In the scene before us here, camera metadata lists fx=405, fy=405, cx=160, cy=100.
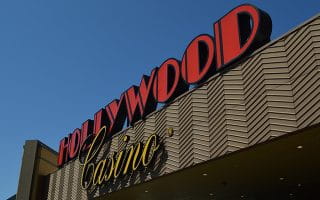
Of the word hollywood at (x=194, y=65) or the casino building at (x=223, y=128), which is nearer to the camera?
the casino building at (x=223, y=128)

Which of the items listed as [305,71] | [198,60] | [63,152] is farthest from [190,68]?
[63,152]

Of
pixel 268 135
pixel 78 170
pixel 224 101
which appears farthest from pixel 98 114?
pixel 268 135

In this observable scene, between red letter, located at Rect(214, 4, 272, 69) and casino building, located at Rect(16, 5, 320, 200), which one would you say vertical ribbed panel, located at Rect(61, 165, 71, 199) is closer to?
casino building, located at Rect(16, 5, 320, 200)

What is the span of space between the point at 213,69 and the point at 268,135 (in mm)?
5180

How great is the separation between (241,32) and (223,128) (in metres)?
4.34

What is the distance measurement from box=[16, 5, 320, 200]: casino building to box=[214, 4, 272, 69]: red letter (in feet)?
0.15

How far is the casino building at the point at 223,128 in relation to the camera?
1438cm

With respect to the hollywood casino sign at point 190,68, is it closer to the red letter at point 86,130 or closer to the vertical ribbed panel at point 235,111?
the red letter at point 86,130

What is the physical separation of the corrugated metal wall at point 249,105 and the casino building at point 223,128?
39mm

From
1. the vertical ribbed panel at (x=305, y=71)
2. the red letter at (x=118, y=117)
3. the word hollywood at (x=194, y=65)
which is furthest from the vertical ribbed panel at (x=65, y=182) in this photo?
the vertical ribbed panel at (x=305, y=71)

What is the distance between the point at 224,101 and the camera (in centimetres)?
1695

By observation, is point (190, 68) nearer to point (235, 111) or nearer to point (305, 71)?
point (235, 111)

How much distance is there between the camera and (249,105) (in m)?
15.6

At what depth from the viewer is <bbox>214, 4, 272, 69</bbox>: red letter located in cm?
1653
